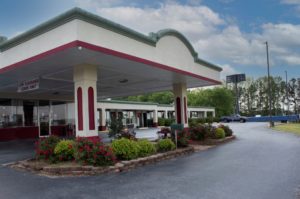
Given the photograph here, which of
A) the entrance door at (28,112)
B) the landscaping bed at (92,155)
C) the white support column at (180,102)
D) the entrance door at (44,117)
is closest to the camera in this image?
the landscaping bed at (92,155)

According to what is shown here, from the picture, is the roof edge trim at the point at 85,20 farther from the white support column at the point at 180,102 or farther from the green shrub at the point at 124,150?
the white support column at the point at 180,102

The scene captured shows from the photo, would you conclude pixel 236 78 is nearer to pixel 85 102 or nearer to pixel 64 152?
pixel 85 102

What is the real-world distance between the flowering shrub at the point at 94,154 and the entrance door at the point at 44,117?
48.5 feet

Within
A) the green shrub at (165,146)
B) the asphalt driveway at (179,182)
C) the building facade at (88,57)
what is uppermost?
the building facade at (88,57)

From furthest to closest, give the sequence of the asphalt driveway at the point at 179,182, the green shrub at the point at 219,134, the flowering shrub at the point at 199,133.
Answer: the green shrub at the point at 219,134 < the flowering shrub at the point at 199,133 < the asphalt driveway at the point at 179,182

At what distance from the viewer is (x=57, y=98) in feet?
75.7

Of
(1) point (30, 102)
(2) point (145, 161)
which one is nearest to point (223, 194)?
(2) point (145, 161)

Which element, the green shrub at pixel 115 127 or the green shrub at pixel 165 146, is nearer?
the green shrub at pixel 165 146

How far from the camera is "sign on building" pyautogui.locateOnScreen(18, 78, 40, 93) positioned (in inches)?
500

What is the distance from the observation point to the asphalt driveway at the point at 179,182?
625 centimetres

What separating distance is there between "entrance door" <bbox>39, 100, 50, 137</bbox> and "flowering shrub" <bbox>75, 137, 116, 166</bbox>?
1479 cm

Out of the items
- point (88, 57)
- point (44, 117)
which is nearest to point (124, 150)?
point (88, 57)

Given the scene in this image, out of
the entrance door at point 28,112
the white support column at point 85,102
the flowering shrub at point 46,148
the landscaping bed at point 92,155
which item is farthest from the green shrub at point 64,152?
the entrance door at point 28,112

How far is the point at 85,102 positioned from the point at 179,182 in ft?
16.5
